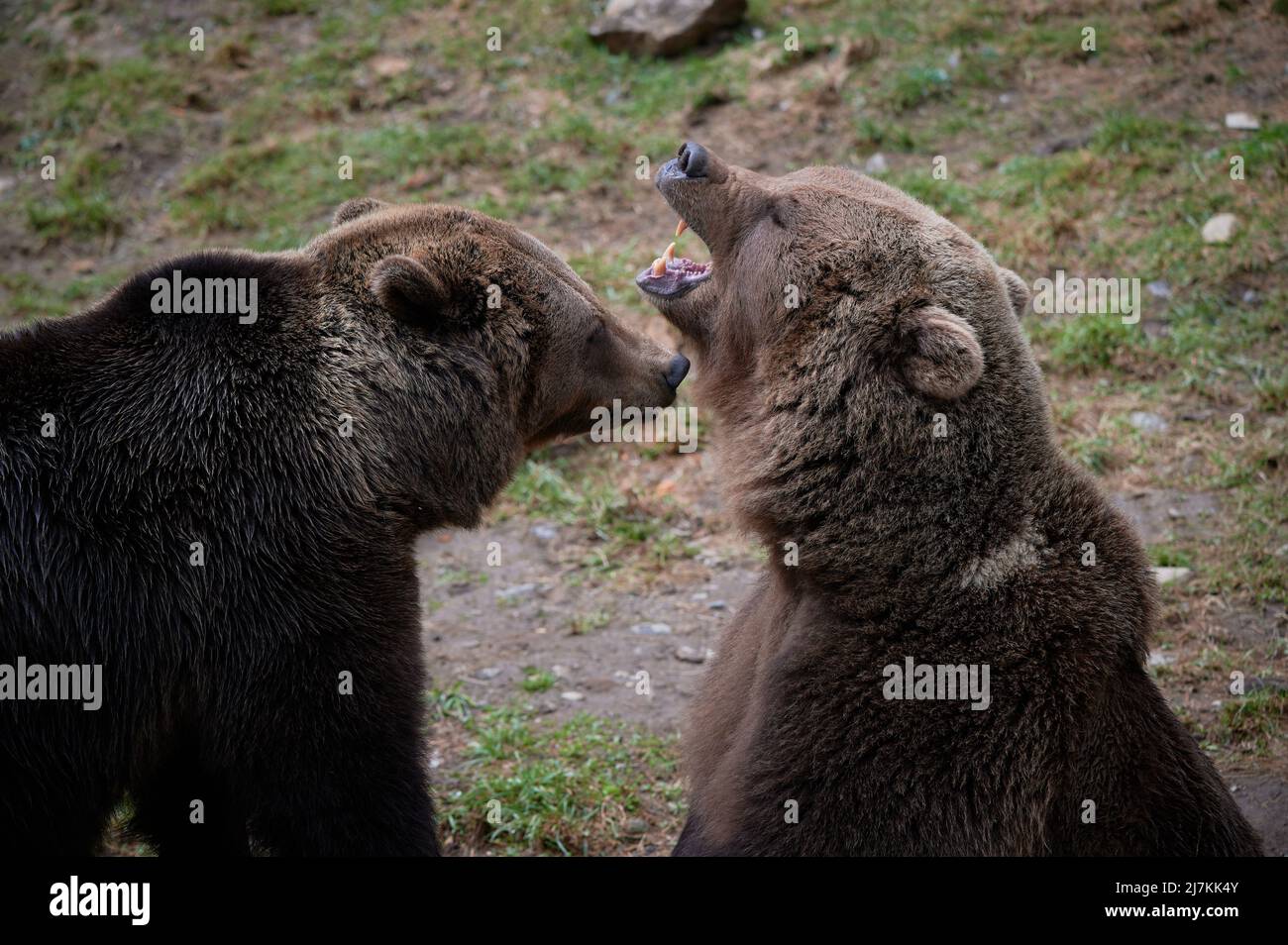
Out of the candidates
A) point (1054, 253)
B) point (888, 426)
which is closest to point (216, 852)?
point (888, 426)

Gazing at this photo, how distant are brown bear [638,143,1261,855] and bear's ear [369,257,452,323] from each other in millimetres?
1267

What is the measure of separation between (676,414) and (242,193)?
4.94 m

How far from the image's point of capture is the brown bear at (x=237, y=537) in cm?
427

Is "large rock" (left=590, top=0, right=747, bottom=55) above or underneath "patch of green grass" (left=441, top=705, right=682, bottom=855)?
above

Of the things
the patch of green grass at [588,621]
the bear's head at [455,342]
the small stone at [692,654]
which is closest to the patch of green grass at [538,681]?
the patch of green grass at [588,621]

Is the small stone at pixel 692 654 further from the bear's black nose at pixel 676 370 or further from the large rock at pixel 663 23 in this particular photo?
the large rock at pixel 663 23

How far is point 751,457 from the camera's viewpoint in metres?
4.64

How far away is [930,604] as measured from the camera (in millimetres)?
4270

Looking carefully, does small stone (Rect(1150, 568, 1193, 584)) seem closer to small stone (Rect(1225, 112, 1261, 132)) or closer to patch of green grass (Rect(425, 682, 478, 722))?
patch of green grass (Rect(425, 682, 478, 722))

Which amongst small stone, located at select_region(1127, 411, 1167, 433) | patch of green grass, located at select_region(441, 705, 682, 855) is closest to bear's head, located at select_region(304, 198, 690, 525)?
patch of green grass, located at select_region(441, 705, 682, 855)

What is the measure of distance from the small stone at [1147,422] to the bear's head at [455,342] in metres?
4.09

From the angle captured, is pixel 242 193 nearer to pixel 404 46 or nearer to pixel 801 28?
pixel 404 46

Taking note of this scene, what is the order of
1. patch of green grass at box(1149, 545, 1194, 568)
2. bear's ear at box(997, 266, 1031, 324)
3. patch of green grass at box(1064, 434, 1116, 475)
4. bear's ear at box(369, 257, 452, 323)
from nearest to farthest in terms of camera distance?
bear's ear at box(369, 257, 452, 323), bear's ear at box(997, 266, 1031, 324), patch of green grass at box(1149, 545, 1194, 568), patch of green grass at box(1064, 434, 1116, 475)

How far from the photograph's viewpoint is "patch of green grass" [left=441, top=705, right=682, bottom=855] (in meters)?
5.84
